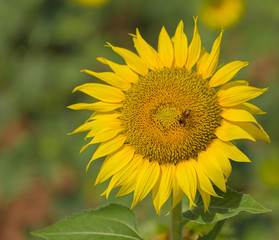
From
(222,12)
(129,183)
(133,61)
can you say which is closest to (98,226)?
(129,183)

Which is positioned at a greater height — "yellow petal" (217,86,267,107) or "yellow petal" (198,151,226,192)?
"yellow petal" (217,86,267,107)

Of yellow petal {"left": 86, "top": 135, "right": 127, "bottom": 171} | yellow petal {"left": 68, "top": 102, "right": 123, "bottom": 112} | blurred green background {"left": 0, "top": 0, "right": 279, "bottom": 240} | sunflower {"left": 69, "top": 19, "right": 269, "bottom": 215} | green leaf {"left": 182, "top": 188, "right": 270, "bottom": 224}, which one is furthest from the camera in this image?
blurred green background {"left": 0, "top": 0, "right": 279, "bottom": 240}

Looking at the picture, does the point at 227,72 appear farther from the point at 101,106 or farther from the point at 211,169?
the point at 101,106

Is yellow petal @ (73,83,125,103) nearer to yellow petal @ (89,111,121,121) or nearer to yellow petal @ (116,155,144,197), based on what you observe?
yellow petal @ (89,111,121,121)

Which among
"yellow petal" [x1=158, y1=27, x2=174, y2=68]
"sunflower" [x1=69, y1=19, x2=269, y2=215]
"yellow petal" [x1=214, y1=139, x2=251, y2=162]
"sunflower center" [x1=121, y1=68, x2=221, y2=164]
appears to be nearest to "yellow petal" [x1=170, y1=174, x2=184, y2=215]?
"sunflower" [x1=69, y1=19, x2=269, y2=215]

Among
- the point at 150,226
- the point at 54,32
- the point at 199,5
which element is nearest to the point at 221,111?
the point at 150,226

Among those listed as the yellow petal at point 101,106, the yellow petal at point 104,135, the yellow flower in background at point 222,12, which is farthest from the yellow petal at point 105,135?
the yellow flower in background at point 222,12

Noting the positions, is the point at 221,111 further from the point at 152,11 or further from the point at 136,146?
the point at 152,11
